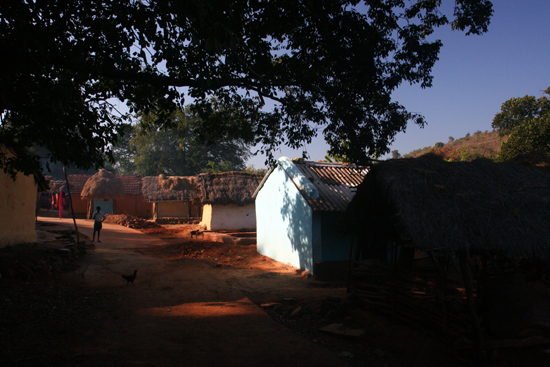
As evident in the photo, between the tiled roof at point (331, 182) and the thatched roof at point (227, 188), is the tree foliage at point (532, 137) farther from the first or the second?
the thatched roof at point (227, 188)

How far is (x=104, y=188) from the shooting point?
2823cm

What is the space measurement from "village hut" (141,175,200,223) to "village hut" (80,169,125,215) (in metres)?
2.14

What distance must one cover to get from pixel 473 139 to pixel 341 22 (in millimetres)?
49778

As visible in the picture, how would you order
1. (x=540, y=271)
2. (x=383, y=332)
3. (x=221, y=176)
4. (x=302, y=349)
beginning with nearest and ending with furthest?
(x=302, y=349) → (x=383, y=332) → (x=540, y=271) → (x=221, y=176)

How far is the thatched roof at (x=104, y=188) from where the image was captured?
28031mm

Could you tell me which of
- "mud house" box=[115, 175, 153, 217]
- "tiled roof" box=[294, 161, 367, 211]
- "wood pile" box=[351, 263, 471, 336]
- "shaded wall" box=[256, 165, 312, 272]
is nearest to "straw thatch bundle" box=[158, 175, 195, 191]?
"mud house" box=[115, 175, 153, 217]

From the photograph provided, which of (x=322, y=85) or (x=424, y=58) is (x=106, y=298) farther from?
(x=424, y=58)

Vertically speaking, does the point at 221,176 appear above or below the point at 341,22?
below

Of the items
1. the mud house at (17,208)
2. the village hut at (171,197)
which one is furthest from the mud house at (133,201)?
the mud house at (17,208)

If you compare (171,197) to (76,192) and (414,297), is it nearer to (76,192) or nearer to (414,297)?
(76,192)

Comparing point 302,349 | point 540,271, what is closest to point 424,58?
point 540,271

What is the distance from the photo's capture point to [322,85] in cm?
806

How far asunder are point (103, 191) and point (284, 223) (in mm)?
19933

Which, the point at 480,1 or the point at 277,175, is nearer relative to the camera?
the point at 480,1
